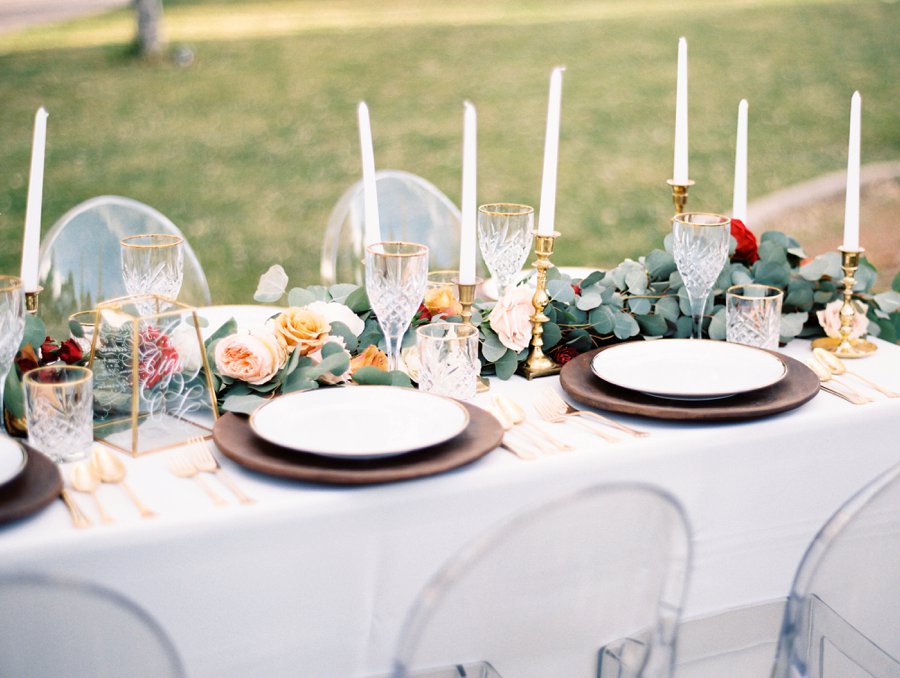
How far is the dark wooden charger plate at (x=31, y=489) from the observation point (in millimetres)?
1366

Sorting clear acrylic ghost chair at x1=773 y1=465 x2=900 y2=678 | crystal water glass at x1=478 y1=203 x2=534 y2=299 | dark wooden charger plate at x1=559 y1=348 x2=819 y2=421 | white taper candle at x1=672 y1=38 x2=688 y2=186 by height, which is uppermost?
white taper candle at x1=672 y1=38 x2=688 y2=186

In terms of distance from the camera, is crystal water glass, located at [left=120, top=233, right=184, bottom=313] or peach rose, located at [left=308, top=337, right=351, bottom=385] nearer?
peach rose, located at [left=308, top=337, right=351, bottom=385]

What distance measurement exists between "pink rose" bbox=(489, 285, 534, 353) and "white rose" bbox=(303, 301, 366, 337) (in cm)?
24

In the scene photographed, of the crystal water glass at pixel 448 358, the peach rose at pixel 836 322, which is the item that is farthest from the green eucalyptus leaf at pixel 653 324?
the crystal water glass at pixel 448 358

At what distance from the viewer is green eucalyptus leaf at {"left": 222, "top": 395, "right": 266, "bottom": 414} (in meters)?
1.69

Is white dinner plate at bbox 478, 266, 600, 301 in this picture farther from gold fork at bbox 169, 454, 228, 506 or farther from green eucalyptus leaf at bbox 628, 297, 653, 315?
gold fork at bbox 169, 454, 228, 506

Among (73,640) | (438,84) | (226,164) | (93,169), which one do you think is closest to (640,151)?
(438,84)

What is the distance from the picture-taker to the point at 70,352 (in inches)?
67.5

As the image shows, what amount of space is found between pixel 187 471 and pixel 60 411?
7.5 inches

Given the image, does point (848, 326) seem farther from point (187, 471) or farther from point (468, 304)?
point (187, 471)

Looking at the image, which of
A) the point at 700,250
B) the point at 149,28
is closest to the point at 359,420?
the point at 700,250

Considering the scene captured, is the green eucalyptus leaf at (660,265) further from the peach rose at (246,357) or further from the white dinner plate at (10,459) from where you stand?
the white dinner plate at (10,459)

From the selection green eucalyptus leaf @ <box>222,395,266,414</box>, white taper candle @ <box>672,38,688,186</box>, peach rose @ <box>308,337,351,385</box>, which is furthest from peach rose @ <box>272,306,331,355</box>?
white taper candle @ <box>672,38,688,186</box>

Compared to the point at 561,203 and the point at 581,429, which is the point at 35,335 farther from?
the point at 561,203
